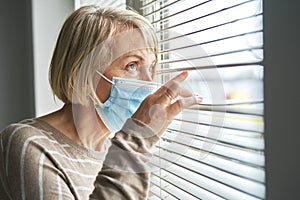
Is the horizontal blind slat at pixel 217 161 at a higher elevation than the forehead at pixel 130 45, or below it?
below

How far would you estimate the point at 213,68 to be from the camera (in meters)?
0.67

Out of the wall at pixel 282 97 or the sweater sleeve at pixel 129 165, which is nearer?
the wall at pixel 282 97

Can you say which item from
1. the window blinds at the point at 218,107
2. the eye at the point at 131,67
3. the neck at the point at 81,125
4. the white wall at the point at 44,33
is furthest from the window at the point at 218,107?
the white wall at the point at 44,33

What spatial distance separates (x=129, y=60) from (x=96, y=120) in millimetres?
242

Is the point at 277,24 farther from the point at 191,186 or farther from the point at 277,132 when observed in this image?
the point at 191,186

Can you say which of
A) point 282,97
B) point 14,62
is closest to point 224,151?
point 282,97

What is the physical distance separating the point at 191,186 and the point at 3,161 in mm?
516

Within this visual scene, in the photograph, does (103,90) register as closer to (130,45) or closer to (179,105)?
(130,45)

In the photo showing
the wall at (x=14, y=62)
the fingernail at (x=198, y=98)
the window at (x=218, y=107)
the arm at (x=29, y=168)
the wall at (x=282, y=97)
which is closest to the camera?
the wall at (x=282, y=97)

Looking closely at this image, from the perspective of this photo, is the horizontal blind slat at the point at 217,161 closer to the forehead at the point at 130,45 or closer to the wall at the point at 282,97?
the wall at the point at 282,97

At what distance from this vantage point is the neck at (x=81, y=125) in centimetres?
92

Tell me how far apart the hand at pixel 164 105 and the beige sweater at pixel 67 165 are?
2 centimetres

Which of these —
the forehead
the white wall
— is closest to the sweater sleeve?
the forehead

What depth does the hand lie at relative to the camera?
0.62 m
